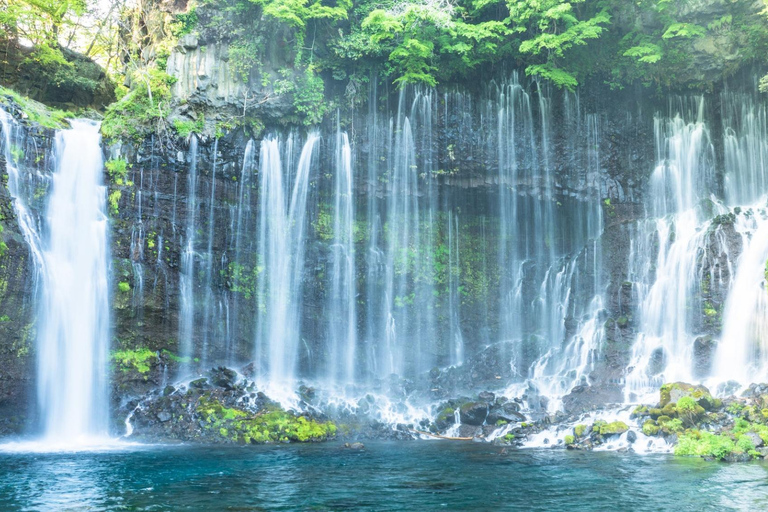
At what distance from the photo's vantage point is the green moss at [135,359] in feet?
64.5

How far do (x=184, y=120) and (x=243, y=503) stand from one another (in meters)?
16.1

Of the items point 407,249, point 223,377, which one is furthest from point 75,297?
point 407,249

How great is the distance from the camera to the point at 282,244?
2317 centimetres

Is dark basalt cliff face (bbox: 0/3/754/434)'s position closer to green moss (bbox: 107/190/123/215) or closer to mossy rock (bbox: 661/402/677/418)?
green moss (bbox: 107/190/123/215)

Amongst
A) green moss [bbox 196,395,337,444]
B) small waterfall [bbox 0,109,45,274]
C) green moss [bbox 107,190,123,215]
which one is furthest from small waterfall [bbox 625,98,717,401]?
small waterfall [bbox 0,109,45,274]

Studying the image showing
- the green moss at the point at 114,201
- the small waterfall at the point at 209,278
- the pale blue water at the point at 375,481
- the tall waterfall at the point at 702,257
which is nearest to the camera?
the pale blue water at the point at 375,481

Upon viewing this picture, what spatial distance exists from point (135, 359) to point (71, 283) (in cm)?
313

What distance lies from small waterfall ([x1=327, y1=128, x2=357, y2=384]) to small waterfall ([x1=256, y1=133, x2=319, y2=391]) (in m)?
1.19

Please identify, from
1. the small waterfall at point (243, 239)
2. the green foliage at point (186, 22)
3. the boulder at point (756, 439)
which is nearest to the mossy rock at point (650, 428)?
the boulder at point (756, 439)

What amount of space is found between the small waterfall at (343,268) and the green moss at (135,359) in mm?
6479

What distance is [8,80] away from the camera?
22.9 metres

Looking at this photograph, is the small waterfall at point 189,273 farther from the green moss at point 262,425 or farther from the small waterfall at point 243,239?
the green moss at point 262,425

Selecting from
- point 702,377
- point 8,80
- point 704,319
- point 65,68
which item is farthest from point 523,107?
point 8,80

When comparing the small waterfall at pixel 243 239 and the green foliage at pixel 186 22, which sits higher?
the green foliage at pixel 186 22
